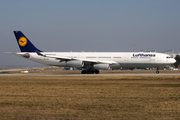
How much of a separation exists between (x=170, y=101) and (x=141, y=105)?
2301 mm

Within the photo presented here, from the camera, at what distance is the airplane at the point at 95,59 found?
45.5 m

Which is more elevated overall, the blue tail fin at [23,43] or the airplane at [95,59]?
the blue tail fin at [23,43]

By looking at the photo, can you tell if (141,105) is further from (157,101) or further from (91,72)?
(91,72)

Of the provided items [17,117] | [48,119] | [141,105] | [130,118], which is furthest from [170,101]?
[17,117]

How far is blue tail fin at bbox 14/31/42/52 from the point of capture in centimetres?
5009

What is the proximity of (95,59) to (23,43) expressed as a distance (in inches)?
604

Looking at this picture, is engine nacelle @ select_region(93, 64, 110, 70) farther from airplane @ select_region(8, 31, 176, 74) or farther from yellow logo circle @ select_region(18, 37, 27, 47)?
yellow logo circle @ select_region(18, 37, 27, 47)

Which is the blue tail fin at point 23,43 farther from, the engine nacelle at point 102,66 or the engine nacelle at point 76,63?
the engine nacelle at point 102,66

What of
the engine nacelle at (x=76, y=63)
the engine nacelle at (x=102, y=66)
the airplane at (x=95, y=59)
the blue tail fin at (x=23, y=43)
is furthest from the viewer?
the blue tail fin at (x=23, y=43)

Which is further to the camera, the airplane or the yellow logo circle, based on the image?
the yellow logo circle

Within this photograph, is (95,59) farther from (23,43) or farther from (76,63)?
(23,43)

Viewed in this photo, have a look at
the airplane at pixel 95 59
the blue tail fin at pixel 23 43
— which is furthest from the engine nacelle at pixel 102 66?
the blue tail fin at pixel 23 43

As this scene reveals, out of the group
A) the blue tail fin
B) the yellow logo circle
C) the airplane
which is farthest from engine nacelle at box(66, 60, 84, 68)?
the yellow logo circle

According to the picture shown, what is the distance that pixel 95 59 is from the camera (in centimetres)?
4850
